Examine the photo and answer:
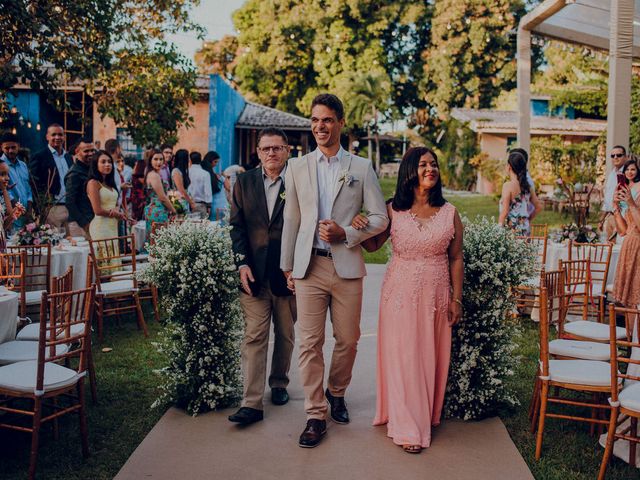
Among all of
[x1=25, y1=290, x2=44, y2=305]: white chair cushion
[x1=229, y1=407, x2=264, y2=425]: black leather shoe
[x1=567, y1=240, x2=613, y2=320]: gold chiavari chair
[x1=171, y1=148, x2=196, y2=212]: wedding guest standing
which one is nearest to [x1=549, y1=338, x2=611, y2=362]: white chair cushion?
[x1=229, y1=407, x2=264, y2=425]: black leather shoe

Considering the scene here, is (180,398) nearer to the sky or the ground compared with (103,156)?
nearer to the ground

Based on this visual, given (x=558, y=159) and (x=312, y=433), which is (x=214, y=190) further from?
(x=558, y=159)

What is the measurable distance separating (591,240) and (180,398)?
5557 mm

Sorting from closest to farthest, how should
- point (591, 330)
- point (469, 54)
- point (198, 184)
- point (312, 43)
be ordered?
1. point (591, 330)
2. point (198, 184)
3. point (469, 54)
4. point (312, 43)

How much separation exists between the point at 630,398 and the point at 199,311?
2853 millimetres

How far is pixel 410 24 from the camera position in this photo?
38250 mm

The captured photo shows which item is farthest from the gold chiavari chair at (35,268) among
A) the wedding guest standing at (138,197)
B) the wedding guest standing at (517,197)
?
the wedding guest standing at (517,197)

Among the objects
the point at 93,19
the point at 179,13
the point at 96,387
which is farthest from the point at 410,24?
the point at 96,387

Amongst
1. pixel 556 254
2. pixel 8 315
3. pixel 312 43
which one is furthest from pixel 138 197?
pixel 312 43

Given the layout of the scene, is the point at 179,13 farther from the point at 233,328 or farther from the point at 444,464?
the point at 444,464

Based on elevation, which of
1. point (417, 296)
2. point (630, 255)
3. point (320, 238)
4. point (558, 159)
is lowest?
point (417, 296)

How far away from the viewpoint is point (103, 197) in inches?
338

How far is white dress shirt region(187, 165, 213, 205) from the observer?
13.0m

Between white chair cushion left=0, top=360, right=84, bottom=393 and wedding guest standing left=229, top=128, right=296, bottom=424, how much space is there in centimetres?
115
